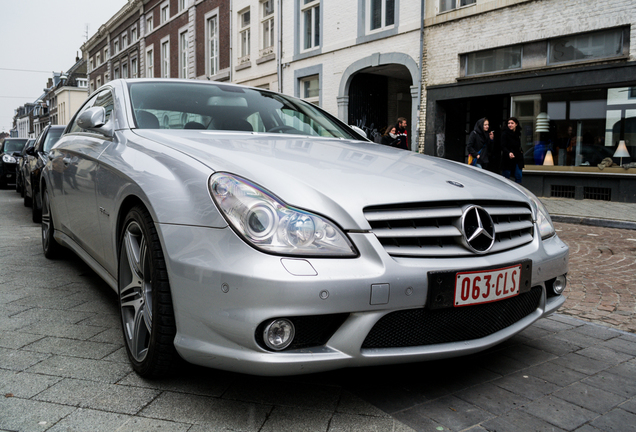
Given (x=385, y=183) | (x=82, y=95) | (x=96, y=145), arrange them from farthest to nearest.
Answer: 1. (x=82, y=95)
2. (x=96, y=145)
3. (x=385, y=183)

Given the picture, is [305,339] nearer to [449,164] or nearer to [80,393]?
[80,393]

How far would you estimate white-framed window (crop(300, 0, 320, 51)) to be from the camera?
17.6m

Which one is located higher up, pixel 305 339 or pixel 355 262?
pixel 355 262

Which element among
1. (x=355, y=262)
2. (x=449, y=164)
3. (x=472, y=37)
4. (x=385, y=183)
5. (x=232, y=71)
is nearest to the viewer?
(x=355, y=262)

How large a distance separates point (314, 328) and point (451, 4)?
1309 centimetres

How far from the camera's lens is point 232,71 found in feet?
73.3

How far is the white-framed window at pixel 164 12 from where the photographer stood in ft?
93.2

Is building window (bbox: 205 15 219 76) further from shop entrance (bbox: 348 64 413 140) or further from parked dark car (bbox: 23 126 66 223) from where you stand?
parked dark car (bbox: 23 126 66 223)

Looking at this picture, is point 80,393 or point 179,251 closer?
point 179,251

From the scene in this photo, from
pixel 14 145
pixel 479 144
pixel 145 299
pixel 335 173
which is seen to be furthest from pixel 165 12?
pixel 335 173

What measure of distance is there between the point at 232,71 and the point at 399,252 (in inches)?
847

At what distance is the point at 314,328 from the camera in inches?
76.9

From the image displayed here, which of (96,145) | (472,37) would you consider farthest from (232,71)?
(96,145)

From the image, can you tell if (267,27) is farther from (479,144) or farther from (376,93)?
A: (479,144)
